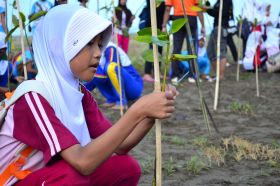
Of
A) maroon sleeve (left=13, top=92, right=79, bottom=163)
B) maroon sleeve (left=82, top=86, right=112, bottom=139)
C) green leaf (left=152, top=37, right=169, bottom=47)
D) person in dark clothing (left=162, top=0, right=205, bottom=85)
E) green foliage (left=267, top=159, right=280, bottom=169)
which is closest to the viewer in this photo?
green leaf (left=152, top=37, right=169, bottom=47)

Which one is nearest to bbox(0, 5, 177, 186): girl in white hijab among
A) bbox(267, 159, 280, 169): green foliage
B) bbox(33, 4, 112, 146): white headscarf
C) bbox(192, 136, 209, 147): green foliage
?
bbox(33, 4, 112, 146): white headscarf

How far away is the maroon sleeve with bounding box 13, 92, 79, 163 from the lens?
4.91ft

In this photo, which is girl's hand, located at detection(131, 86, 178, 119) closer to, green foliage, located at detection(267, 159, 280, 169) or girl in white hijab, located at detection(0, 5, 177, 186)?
girl in white hijab, located at detection(0, 5, 177, 186)

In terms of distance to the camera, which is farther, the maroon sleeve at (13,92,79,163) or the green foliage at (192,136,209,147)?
the green foliage at (192,136,209,147)

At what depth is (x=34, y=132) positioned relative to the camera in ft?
5.08

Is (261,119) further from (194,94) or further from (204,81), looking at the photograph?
(204,81)

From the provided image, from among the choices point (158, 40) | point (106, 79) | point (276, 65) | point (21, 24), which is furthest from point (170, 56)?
point (276, 65)

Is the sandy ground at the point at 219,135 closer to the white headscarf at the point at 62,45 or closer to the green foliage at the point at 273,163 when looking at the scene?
the green foliage at the point at 273,163

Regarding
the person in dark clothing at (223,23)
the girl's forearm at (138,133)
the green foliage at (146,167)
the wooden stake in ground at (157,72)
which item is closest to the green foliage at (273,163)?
the green foliage at (146,167)

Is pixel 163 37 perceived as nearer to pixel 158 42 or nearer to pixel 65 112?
pixel 158 42

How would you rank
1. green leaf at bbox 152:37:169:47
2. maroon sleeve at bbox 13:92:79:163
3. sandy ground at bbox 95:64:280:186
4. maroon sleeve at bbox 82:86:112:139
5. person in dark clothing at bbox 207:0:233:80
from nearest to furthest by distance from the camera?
green leaf at bbox 152:37:169:47 → maroon sleeve at bbox 13:92:79:163 → maroon sleeve at bbox 82:86:112:139 → sandy ground at bbox 95:64:280:186 → person in dark clothing at bbox 207:0:233:80

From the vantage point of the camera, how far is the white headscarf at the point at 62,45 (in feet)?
5.09

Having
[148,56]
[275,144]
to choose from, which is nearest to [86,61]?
[148,56]

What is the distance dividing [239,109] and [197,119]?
1.69ft
